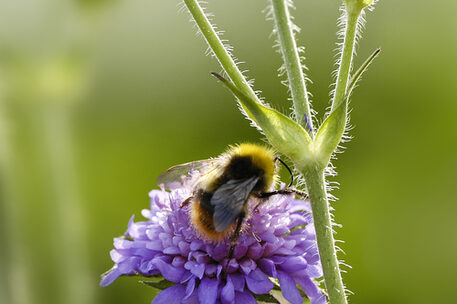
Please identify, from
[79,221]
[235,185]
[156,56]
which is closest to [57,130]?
[79,221]

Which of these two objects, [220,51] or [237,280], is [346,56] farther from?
[237,280]

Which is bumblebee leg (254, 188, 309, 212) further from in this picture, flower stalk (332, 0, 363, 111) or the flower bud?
the flower bud

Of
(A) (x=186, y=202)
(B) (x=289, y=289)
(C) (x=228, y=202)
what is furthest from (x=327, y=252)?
(A) (x=186, y=202)

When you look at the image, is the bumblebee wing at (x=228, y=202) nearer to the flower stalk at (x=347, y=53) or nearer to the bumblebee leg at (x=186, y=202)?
the bumblebee leg at (x=186, y=202)

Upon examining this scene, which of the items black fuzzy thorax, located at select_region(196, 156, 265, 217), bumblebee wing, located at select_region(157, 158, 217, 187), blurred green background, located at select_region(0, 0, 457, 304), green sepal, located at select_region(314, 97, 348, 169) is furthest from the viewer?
blurred green background, located at select_region(0, 0, 457, 304)

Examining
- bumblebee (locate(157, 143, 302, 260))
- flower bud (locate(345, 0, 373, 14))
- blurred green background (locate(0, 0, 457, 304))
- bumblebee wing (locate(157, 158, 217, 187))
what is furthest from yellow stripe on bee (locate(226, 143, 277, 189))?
blurred green background (locate(0, 0, 457, 304))

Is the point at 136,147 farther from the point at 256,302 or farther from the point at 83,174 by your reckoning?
the point at 256,302
